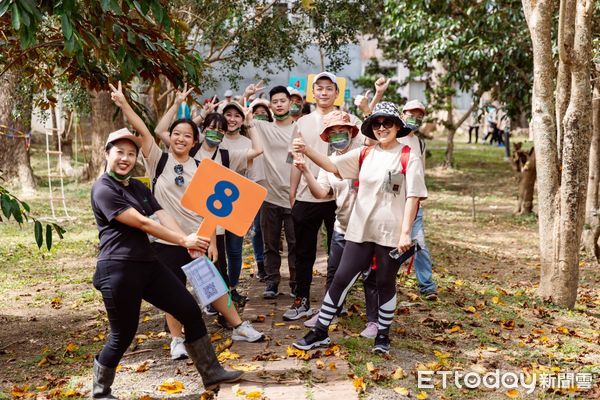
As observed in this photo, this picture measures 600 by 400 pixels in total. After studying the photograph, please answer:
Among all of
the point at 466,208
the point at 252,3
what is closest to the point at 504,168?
the point at 466,208

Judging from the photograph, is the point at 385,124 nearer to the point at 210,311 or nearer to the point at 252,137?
the point at 252,137

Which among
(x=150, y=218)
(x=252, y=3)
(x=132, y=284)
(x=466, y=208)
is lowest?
(x=466, y=208)

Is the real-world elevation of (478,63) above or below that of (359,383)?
above

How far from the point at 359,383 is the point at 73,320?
13.7 ft

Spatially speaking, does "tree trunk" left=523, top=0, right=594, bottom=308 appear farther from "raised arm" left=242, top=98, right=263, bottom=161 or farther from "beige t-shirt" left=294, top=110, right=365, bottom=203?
"raised arm" left=242, top=98, right=263, bottom=161

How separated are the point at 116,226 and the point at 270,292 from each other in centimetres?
286

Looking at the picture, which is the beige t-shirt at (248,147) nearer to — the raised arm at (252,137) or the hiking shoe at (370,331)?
the raised arm at (252,137)

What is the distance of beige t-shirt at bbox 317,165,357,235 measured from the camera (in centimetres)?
646

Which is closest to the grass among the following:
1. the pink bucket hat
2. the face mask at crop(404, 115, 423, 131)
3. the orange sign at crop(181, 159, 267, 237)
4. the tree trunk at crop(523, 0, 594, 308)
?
the tree trunk at crop(523, 0, 594, 308)

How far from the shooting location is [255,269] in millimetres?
9766

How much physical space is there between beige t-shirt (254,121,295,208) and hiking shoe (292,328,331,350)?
73.7 inches

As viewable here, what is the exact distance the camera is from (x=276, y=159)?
25.3 feet

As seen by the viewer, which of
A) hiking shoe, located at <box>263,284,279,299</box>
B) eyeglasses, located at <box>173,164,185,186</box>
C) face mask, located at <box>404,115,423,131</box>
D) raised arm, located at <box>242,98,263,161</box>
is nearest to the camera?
eyeglasses, located at <box>173,164,185,186</box>

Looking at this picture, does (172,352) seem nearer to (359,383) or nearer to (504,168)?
(359,383)
